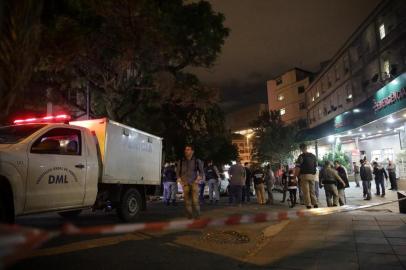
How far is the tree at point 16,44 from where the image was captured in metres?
4.32

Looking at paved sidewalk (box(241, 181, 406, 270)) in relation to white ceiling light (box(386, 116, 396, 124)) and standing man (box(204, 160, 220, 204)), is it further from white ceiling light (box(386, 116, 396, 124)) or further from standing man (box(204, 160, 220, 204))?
white ceiling light (box(386, 116, 396, 124))

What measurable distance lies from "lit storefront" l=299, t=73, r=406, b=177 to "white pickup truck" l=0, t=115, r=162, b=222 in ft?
36.3

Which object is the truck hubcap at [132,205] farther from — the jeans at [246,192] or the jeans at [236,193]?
the jeans at [246,192]

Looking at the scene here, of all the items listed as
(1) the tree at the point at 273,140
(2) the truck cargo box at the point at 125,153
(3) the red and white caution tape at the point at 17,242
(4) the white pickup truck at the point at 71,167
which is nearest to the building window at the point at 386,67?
(2) the truck cargo box at the point at 125,153

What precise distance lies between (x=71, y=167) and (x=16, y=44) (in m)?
3.37

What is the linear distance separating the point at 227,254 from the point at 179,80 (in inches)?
542

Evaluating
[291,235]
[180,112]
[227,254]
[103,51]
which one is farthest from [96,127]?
[180,112]

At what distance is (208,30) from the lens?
18594 mm

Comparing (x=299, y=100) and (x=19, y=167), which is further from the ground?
(x=299, y=100)

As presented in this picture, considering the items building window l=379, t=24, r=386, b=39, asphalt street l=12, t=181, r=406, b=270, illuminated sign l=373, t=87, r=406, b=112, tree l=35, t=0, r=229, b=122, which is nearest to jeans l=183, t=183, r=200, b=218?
asphalt street l=12, t=181, r=406, b=270

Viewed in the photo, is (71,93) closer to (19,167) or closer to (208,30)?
(208,30)

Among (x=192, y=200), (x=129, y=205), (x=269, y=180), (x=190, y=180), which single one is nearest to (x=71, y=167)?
(x=129, y=205)

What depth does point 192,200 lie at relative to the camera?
9.80 m

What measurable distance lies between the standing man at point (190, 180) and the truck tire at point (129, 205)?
4.52ft
